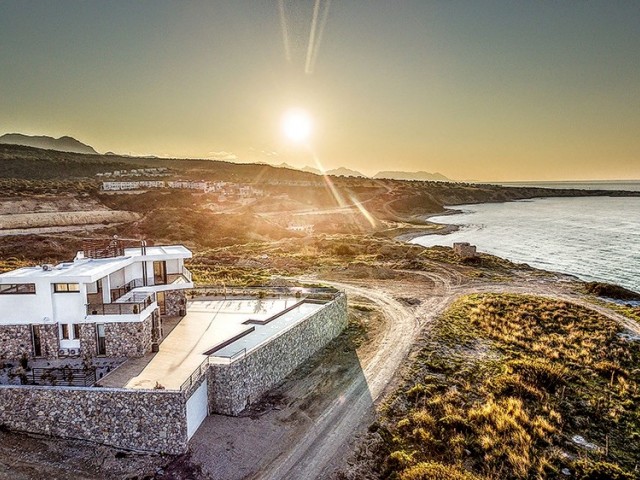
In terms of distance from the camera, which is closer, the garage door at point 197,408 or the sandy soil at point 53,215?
the garage door at point 197,408

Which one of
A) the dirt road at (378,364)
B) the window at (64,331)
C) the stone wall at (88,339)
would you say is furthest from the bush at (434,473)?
the window at (64,331)

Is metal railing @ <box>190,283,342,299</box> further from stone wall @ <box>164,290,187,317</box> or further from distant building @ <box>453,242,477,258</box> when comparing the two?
distant building @ <box>453,242,477,258</box>

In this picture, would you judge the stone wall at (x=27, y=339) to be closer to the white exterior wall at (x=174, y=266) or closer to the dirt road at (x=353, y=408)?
the white exterior wall at (x=174, y=266)

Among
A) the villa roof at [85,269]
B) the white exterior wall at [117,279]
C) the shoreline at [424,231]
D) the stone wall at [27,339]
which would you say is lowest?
the shoreline at [424,231]

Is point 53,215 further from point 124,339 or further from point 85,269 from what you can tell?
point 124,339

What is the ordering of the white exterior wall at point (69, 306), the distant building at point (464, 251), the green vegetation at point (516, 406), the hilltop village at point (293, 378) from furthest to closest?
the distant building at point (464, 251)
the white exterior wall at point (69, 306)
the green vegetation at point (516, 406)
the hilltop village at point (293, 378)

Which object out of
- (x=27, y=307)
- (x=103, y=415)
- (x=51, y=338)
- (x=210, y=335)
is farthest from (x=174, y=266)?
(x=103, y=415)

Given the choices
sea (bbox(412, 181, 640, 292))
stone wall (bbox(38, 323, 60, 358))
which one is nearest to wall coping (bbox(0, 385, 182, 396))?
stone wall (bbox(38, 323, 60, 358))
